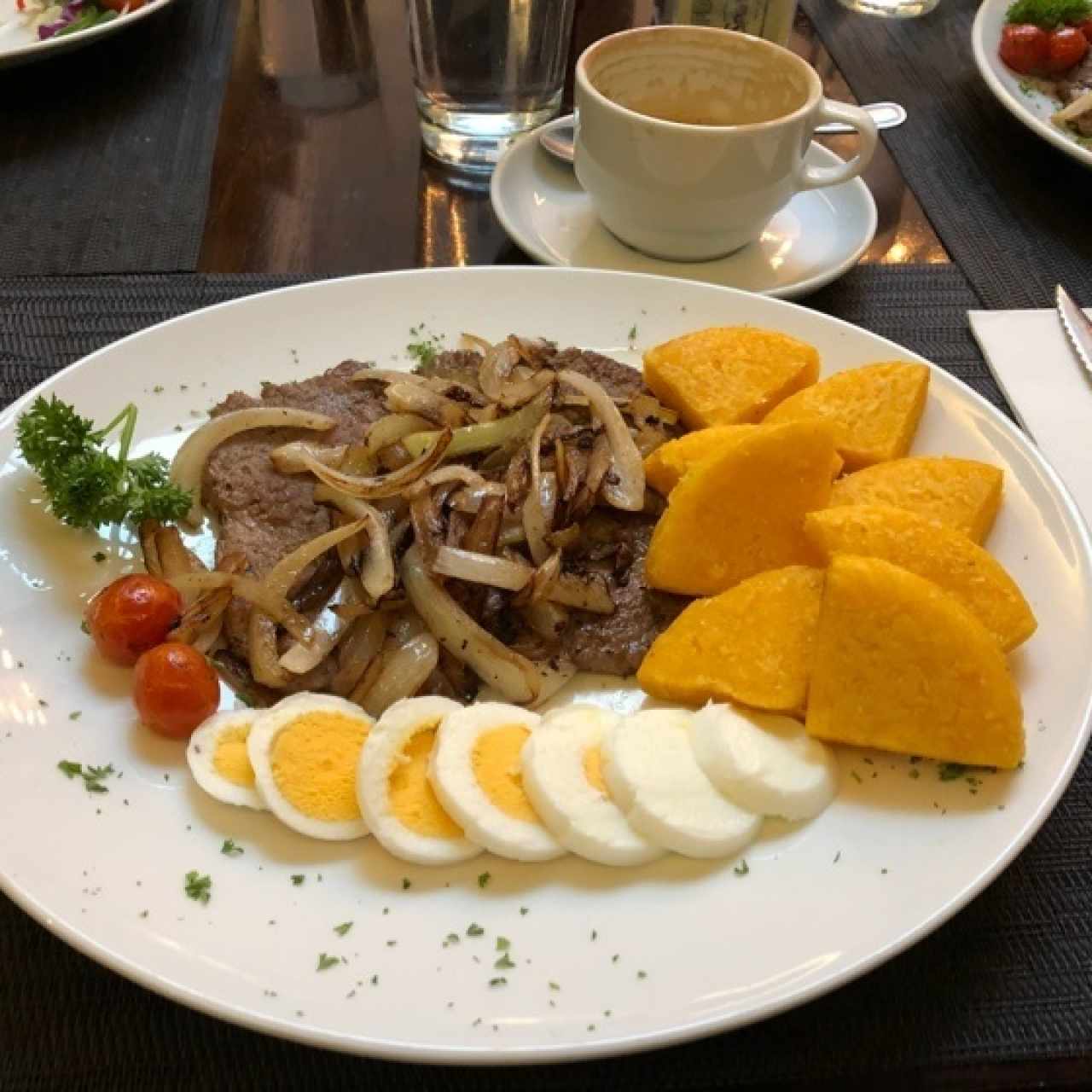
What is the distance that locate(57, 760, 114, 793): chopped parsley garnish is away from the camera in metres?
1.62

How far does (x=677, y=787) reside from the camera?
1.59 meters

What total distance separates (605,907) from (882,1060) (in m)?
0.45

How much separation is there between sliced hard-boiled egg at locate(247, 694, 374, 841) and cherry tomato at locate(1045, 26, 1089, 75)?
3.44 metres

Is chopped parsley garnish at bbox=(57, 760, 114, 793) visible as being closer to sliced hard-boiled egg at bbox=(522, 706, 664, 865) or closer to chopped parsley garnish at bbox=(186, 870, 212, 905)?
chopped parsley garnish at bbox=(186, 870, 212, 905)

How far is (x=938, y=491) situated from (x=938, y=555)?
237mm

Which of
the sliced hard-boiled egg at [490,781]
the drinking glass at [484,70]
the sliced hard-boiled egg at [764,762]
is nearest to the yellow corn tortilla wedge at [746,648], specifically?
the sliced hard-boiled egg at [764,762]

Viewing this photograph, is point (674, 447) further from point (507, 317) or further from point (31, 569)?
point (31, 569)

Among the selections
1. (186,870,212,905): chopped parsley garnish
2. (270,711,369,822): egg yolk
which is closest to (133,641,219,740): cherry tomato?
(270,711,369,822): egg yolk

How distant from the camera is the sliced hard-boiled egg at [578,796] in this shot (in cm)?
154

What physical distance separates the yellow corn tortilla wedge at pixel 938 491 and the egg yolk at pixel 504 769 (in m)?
0.76

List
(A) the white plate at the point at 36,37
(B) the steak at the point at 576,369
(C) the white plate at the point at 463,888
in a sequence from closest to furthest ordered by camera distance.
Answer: (C) the white plate at the point at 463,888
(B) the steak at the point at 576,369
(A) the white plate at the point at 36,37

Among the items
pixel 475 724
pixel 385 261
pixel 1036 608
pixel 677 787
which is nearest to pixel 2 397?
pixel 385 261

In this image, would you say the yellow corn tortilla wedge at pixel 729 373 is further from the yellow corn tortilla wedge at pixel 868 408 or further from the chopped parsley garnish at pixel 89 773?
the chopped parsley garnish at pixel 89 773

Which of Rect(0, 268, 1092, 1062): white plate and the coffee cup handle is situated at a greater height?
the coffee cup handle
